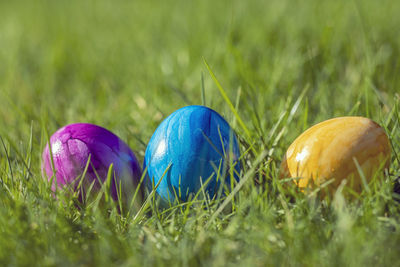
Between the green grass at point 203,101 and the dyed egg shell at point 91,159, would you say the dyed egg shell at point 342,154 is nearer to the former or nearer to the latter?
the green grass at point 203,101

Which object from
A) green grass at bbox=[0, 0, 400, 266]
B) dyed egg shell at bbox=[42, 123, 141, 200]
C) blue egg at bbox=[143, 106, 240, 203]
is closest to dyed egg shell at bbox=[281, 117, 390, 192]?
green grass at bbox=[0, 0, 400, 266]

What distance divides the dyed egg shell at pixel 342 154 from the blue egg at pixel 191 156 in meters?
0.23

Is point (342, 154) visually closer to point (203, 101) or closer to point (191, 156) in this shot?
point (191, 156)

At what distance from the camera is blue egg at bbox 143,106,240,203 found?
1485 mm

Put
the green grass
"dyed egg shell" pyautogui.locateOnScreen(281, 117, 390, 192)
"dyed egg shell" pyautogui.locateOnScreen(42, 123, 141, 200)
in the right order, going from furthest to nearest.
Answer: "dyed egg shell" pyautogui.locateOnScreen(42, 123, 141, 200), "dyed egg shell" pyautogui.locateOnScreen(281, 117, 390, 192), the green grass

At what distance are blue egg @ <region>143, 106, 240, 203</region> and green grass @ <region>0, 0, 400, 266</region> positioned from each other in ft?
0.24

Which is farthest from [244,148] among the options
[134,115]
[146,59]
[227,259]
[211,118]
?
[146,59]

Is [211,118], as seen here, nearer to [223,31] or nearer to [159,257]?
[159,257]

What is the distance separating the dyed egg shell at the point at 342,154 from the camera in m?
1.40

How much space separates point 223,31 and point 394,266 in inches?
89.7

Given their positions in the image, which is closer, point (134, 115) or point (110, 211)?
point (110, 211)

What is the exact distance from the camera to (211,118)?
5.03 ft

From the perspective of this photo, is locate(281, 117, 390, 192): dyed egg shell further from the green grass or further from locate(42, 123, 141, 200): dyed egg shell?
locate(42, 123, 141, 200): dyed egg shell

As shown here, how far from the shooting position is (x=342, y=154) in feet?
4.58
